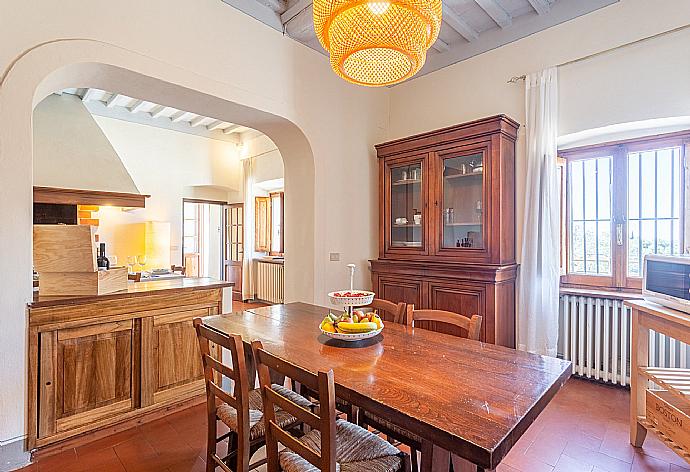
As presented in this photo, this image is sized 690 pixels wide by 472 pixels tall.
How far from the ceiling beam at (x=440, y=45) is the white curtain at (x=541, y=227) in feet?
3.26

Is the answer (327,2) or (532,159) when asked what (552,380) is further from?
(532,159)

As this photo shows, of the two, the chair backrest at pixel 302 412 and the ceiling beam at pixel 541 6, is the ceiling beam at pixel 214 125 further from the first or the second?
the chair backrest at pixel 302 412

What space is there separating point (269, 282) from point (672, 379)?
6.05 meters

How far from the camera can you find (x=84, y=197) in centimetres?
427

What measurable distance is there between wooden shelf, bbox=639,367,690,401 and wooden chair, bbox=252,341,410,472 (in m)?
1.51

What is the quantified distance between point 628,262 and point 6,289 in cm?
434

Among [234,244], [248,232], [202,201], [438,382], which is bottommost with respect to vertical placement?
[438,382]

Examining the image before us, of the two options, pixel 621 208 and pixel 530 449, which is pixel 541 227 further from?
pixel 530 449

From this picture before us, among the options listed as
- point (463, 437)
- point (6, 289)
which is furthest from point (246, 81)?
point (463, 437)

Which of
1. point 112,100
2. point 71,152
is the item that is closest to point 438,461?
point 71,152

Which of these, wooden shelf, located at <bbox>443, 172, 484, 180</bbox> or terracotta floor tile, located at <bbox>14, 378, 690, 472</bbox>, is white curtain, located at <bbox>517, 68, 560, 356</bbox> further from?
terracotta floor tile, located at <bbox>14, 378, 690, 472</bbox>

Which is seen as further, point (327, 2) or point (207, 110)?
point (207, 110)

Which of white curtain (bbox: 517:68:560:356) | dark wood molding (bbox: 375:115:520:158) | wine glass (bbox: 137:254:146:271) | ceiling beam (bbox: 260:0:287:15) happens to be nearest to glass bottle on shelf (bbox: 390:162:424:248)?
dark wood molding (bbox: 375:115:520:158)

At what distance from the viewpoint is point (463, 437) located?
969 millimetres
